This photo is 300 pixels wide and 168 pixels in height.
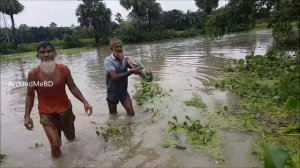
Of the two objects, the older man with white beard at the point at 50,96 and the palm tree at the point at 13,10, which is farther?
→ the palm tree at the point at 13,10

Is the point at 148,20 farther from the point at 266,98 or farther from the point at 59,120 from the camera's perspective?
the point at 59,120

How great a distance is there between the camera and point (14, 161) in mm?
5082

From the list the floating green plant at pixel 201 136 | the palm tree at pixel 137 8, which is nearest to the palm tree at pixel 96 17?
the palm tree at pixel 137 8

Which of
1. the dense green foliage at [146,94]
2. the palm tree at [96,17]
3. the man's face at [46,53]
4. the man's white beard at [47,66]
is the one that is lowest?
the dense green foliage at [146,94]

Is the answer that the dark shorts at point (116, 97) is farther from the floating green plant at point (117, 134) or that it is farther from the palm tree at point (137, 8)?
the palm tree at point (137, 8)

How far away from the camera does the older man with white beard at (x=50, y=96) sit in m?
4.76

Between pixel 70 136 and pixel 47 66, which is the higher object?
pixel 47 66

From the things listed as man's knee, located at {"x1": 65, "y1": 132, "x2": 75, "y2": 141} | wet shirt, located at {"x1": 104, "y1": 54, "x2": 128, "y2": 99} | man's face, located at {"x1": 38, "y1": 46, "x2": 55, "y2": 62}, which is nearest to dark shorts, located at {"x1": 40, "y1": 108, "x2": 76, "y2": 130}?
man's knee, located at {"x1": 65, "y1": 132, "x2": 75, "y2": 141}

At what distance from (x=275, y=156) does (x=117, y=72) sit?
558 centimetres

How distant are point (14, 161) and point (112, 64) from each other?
2.25 metres

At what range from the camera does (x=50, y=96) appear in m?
4.93

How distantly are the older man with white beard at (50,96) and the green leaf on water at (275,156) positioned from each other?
4.28 metres

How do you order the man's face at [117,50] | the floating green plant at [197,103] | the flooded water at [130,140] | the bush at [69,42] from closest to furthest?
the flooded water at [130,140]
the man's face at [117,50]
the floating green plant at [197,103]
the bush at [69,42]

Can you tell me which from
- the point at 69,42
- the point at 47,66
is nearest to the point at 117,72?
the point at 47,66
